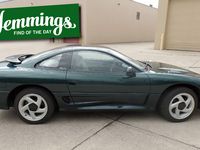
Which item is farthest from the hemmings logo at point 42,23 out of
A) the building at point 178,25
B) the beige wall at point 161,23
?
the building at point 178,25

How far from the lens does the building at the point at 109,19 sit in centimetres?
1770

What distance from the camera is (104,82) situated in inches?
139

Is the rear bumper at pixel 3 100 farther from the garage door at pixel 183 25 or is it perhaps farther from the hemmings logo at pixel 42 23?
the hemmings logo at pixel 42 23

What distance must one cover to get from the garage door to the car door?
445 inches

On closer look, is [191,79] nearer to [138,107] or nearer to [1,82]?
[138,107]

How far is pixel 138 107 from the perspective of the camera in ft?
12.0

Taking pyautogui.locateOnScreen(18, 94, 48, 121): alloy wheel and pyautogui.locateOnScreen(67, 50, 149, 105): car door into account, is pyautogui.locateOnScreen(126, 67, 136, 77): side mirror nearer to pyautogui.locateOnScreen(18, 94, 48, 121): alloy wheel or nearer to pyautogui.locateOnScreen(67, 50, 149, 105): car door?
pyautogui.locateOnScreen(67, 50, 149, 105): car door

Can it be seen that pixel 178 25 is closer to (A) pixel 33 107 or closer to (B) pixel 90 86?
(B) pixel 90 86

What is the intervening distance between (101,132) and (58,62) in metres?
1.34

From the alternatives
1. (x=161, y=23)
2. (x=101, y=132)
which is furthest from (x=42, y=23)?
(x=101, y=132)

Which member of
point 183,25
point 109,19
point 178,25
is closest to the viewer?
point 183,25

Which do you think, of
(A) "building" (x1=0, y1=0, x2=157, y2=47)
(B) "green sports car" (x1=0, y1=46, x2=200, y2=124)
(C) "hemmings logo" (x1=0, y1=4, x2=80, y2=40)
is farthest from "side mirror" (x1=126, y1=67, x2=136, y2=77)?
(A) "building" (x1=0, y1=0, x2=157, y2=47)

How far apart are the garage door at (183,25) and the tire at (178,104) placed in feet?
35.7

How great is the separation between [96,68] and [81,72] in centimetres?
26
